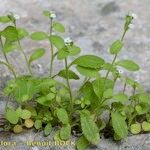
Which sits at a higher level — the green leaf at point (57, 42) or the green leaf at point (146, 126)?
the green leaf at point (57, 42)

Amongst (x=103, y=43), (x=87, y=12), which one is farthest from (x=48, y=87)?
(x=87, y=12)

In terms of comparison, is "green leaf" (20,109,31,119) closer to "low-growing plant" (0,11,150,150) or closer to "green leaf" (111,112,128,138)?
"low-growing plant" (0,11,150,150)

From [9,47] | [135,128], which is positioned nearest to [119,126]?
[135,128]

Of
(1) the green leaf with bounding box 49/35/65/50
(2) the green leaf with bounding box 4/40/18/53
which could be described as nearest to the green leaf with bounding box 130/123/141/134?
(1) the green leaf with bounding box 49/35/65/50

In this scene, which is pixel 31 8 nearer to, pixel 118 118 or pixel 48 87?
pixel 48 87

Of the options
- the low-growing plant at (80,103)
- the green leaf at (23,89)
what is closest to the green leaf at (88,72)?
the low-growing plant at (80,103)

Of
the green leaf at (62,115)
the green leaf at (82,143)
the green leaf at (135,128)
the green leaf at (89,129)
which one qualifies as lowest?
the green leaf at (82,143)

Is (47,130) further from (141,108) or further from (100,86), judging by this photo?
(141,108)

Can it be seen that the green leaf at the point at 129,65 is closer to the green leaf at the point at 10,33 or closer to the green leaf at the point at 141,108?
the green leaf at the point at 141,108
